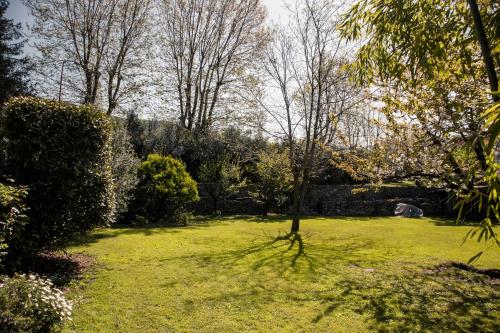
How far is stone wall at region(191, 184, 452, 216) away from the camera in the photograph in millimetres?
24861

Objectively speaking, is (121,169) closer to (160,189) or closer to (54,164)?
(160,189)

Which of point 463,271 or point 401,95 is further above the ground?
point 401,95

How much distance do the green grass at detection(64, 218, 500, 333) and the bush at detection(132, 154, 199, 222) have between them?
5.26 meters

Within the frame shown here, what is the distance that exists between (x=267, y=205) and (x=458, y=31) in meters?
19.8

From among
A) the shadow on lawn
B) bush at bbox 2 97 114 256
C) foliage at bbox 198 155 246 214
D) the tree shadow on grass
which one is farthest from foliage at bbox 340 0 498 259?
foliage at bbox 198 155 246 214

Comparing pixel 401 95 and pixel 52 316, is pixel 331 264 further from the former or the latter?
pixel 52 316

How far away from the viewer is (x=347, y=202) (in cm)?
2625

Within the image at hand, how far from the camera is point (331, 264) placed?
9.55 m

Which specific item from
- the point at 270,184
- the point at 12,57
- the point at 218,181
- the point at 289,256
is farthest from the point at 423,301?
the point at 12,57

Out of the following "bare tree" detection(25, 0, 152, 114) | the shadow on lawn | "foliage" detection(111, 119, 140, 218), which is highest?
"bare tree" detection(25, 0, 152, 114)

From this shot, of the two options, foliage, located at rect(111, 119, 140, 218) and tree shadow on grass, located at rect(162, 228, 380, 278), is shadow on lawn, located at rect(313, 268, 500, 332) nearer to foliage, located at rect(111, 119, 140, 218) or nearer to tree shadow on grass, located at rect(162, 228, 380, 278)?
Result: tree shadow on grass, located at rect(162, 228, 380, 278)

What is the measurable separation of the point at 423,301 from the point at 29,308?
22.2ft

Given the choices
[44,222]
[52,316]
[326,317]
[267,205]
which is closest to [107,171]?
[44,222]

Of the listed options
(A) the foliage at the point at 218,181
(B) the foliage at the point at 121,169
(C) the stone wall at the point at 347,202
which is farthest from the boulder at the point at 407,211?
(B) the foliage at the point at 121,169
